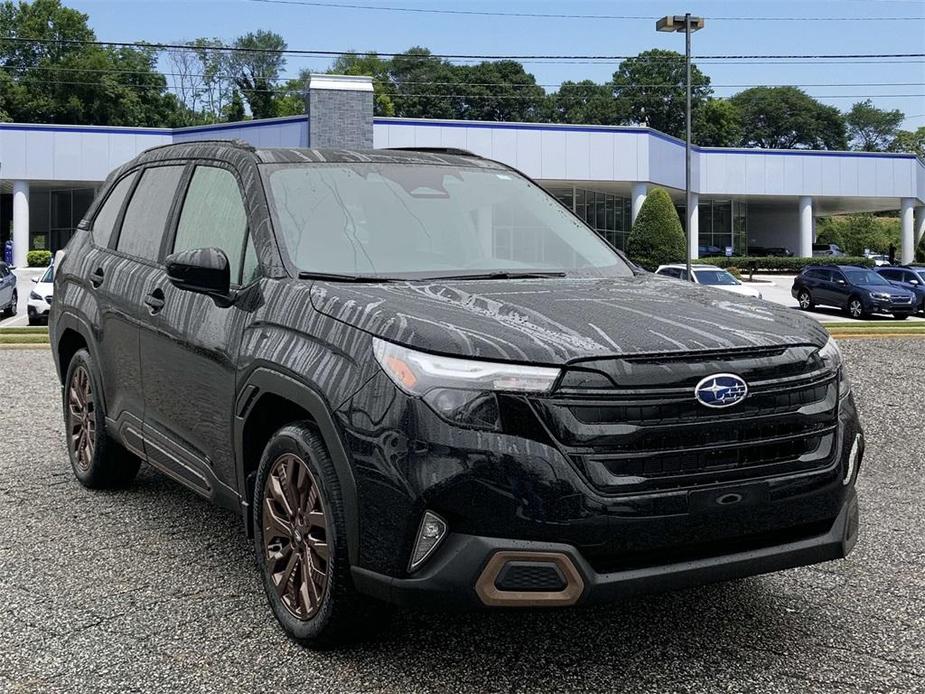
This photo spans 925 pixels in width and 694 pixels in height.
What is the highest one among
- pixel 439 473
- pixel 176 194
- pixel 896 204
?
pixel 896 204

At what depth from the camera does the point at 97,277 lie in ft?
17.8

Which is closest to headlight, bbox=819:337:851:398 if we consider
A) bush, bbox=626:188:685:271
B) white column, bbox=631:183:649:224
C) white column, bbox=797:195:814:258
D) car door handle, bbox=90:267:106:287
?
car door handle, bbox=90:267:106:287

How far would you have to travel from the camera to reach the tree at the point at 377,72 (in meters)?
98.7

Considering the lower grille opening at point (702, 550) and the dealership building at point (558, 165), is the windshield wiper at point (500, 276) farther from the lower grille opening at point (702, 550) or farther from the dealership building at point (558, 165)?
the dealership building at point (558, 165)

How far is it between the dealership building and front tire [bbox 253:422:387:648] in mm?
31589

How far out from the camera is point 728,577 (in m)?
3.12

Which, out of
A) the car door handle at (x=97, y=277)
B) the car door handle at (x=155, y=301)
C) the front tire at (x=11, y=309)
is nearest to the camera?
the car door handle at (x=155, y=301)

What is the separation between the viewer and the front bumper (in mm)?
2900

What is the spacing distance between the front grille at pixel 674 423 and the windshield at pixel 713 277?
26.9 metres

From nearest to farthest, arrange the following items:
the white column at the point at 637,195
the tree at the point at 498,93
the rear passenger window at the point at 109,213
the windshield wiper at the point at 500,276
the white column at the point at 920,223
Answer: the windshield wiper at the point at 500,276 → the rear passenger window at the point at 109,213 → the white column at the point at 637,195 → the white column at the point at 920,223 → the tree at the point at 498,93

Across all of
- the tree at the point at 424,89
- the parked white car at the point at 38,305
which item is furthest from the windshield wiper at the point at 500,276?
the tree at the point at 424,89

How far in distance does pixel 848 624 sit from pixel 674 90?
11082 cm

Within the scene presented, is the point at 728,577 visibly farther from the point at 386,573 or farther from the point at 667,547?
the point at 386,573

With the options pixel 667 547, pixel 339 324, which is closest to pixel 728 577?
pixel 667 547
